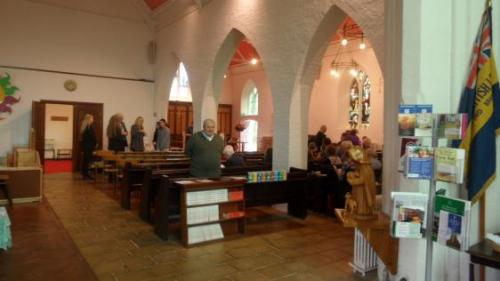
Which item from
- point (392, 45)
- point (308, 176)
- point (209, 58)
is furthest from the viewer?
point (209, 58)

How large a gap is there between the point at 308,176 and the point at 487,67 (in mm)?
3580

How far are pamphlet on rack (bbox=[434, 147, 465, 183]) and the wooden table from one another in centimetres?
50

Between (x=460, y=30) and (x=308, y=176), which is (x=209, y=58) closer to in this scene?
(x=308, y=176)

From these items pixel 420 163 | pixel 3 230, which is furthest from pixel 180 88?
pixel 420 163

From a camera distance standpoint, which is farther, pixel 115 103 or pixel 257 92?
pixel 257 92

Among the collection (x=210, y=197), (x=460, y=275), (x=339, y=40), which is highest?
(x=339, y=40)

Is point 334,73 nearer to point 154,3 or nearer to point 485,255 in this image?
point 154,3

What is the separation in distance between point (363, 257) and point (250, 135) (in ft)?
40.5

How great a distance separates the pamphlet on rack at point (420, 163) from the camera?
2178 mm

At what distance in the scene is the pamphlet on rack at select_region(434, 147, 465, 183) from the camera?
6.81ft

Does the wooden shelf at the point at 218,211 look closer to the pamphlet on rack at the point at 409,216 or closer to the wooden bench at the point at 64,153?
the pamphlet on rack at the point at 409,216

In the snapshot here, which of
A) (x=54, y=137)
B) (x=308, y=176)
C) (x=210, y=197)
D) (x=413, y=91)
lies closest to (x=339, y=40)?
(x=308, y=176)

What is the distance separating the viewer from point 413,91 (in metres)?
2.79

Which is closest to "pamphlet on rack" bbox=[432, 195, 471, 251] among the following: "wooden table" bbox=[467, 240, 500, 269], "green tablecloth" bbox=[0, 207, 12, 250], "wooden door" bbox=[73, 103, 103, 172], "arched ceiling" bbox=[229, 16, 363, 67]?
"wooden table" bbox=[467, 240, 500, 269]
